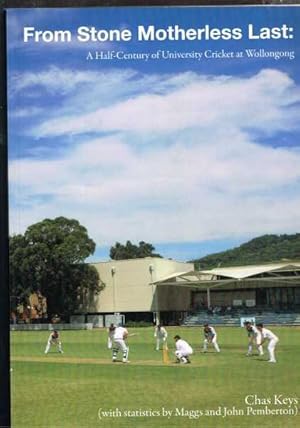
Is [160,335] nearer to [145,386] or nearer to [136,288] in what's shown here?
[136,288]

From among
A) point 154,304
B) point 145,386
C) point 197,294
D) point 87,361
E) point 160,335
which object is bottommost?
point 145,386

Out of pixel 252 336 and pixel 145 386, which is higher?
pixel 252 336

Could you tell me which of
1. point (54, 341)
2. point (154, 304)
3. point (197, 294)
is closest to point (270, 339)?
point (197, 294)

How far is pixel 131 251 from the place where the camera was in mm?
11961

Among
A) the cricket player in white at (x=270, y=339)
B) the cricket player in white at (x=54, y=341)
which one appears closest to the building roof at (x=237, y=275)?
the cricket player in white at (x=270, y=339)

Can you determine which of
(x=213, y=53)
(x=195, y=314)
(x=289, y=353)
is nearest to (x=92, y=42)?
(x=213, y=53)

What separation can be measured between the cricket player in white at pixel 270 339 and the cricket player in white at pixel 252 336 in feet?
0.17

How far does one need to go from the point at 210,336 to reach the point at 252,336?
0.59 m

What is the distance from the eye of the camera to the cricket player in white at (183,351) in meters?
11.8

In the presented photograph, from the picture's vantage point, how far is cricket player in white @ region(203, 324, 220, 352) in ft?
38.5

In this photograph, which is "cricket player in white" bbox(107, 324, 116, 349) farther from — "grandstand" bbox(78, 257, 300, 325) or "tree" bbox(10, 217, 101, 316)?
"tree" bbox(10, 217, 101, 316)

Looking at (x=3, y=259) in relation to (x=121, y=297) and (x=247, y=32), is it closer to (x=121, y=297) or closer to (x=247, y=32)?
(x=121, y=297)

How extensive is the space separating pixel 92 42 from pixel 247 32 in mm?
2156

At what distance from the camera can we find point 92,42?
457 inches
